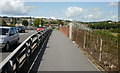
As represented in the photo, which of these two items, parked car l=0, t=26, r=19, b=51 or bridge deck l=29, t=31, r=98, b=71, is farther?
parked car l=0, t=26, r=19, b=51

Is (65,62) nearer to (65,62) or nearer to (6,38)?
(65,62)

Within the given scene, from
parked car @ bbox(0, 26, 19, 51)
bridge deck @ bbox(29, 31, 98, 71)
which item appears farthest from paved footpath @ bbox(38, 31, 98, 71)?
parked car @ bbox(0, 26, 19, 51)

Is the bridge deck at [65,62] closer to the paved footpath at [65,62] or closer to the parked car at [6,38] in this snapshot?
the paved footpath at [65,62]

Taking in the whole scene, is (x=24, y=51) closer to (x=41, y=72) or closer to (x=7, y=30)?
(x=41, y=72)

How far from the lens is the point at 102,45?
29.3 ft

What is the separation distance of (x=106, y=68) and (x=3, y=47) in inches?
292

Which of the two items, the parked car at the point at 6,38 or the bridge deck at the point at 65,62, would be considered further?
the parked car at the point at 6,38

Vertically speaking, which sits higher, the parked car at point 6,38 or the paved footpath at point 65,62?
the parked car at point 6,38

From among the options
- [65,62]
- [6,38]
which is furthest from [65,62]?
[6,38]

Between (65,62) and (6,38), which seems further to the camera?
(6,38)

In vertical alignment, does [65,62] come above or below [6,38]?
below

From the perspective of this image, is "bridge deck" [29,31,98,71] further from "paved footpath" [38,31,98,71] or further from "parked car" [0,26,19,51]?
"parked car" [0,26,19,51]

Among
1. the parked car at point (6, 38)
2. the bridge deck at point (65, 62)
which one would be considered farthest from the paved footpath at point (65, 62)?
the parked car at point (6, 38)

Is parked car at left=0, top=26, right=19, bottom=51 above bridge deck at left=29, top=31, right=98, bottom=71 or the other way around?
above
